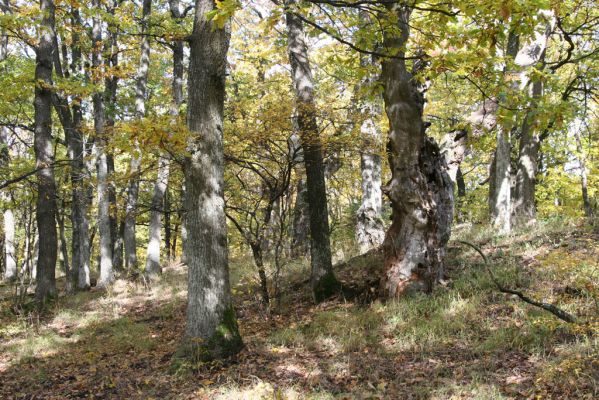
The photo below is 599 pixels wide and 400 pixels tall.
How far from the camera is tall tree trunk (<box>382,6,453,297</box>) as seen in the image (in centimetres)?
734

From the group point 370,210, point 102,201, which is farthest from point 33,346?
point 370,210

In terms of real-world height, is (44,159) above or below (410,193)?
above

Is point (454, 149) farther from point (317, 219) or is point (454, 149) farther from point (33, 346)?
point (33, 346)

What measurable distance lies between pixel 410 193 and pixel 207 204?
11.5 feet

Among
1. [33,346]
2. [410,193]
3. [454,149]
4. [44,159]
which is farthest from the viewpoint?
[44,159]

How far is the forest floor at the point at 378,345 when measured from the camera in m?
4.62

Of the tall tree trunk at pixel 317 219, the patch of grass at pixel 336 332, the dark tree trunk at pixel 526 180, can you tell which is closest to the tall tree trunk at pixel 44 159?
the tall tree trunk at pixel 317 219

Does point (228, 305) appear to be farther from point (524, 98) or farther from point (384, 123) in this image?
point (384, 123)

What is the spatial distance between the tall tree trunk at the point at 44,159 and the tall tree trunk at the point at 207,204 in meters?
6.55

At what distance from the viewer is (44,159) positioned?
424 inches

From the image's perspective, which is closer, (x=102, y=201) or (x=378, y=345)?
(x=378, y=345)

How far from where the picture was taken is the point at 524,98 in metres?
5.55

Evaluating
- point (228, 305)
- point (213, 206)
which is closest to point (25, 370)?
point (228, 305)

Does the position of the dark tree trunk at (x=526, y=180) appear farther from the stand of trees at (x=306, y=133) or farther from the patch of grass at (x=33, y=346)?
the patch of grass at (x=33, y=346)
